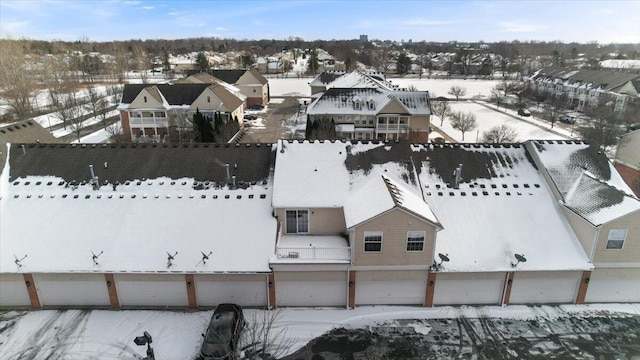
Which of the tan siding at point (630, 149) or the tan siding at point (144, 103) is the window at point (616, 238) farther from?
the tan siding at point (144, 103)

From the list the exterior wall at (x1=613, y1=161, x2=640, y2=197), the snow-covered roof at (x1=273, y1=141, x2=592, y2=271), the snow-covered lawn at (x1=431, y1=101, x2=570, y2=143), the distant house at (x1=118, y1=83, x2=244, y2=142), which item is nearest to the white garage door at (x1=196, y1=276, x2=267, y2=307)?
the snow-covered roof at (x1=273, y1=141, x2=592, y2=271)

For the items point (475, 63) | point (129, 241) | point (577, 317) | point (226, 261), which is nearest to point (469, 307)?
point (577, 317)

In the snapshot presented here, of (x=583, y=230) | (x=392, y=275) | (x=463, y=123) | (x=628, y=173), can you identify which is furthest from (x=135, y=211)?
(x=463, y=123)

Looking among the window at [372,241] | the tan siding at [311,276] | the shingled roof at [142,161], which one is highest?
the shingled roof at [142,161]

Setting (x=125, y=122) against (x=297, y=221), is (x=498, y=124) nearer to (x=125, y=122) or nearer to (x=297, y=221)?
(x=297, y=221)

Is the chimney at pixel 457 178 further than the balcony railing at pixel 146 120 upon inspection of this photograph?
No

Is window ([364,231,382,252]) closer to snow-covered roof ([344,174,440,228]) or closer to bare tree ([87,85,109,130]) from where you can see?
snow-covered roof ([344,174,440,228])

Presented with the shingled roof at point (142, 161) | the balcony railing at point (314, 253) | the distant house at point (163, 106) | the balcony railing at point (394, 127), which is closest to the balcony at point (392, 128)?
the balcony railing at point (394, 127)

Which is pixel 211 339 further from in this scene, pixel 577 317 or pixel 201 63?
pixel 201 63
